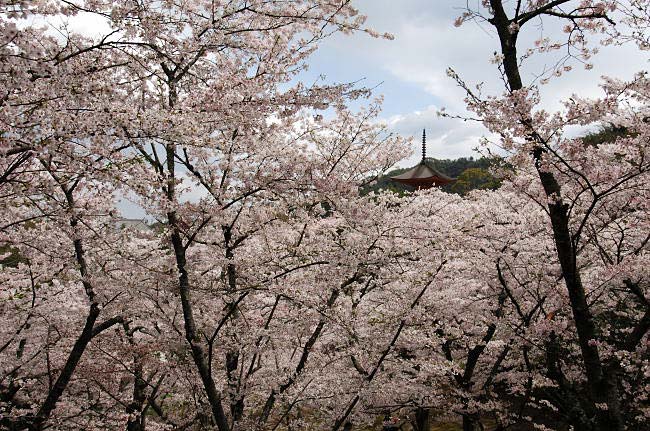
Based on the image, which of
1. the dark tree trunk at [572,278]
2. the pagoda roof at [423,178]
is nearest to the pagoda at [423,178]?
the pagoda roof at [423,178]

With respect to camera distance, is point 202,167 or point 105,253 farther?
point 202,167

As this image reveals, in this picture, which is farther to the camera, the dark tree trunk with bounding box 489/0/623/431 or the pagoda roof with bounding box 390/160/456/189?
the pagoda roof with bounding box 390/160/456/189

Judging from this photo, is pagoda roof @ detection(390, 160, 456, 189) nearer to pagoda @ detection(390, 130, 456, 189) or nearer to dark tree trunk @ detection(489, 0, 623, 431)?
pagoda @ detection(390, 130, 456, 189)

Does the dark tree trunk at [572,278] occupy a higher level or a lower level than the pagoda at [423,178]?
lower

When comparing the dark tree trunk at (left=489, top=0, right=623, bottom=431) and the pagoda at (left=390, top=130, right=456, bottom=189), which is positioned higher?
the pagoda at (left=390, top=130, right=456, bottom=189)

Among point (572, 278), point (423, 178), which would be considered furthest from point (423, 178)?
point (572, 278)

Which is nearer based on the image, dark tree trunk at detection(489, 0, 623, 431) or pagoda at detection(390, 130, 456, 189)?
dark tree trunk at detection(489, 0, 623, 431)

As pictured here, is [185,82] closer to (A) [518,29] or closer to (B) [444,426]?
(A) [518,29]

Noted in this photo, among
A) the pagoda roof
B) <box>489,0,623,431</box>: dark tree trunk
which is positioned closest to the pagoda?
the pagoda roof

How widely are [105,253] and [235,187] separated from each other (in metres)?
1.92

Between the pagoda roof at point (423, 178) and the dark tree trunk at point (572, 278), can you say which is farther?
the pagoda roof at point (423, 178)

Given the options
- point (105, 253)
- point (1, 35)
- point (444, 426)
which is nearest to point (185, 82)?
point (105, 253)

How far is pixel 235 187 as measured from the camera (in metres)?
5.88

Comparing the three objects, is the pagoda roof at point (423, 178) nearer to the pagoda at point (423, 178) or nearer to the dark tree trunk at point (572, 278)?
the pagoda at point (423, 178)
